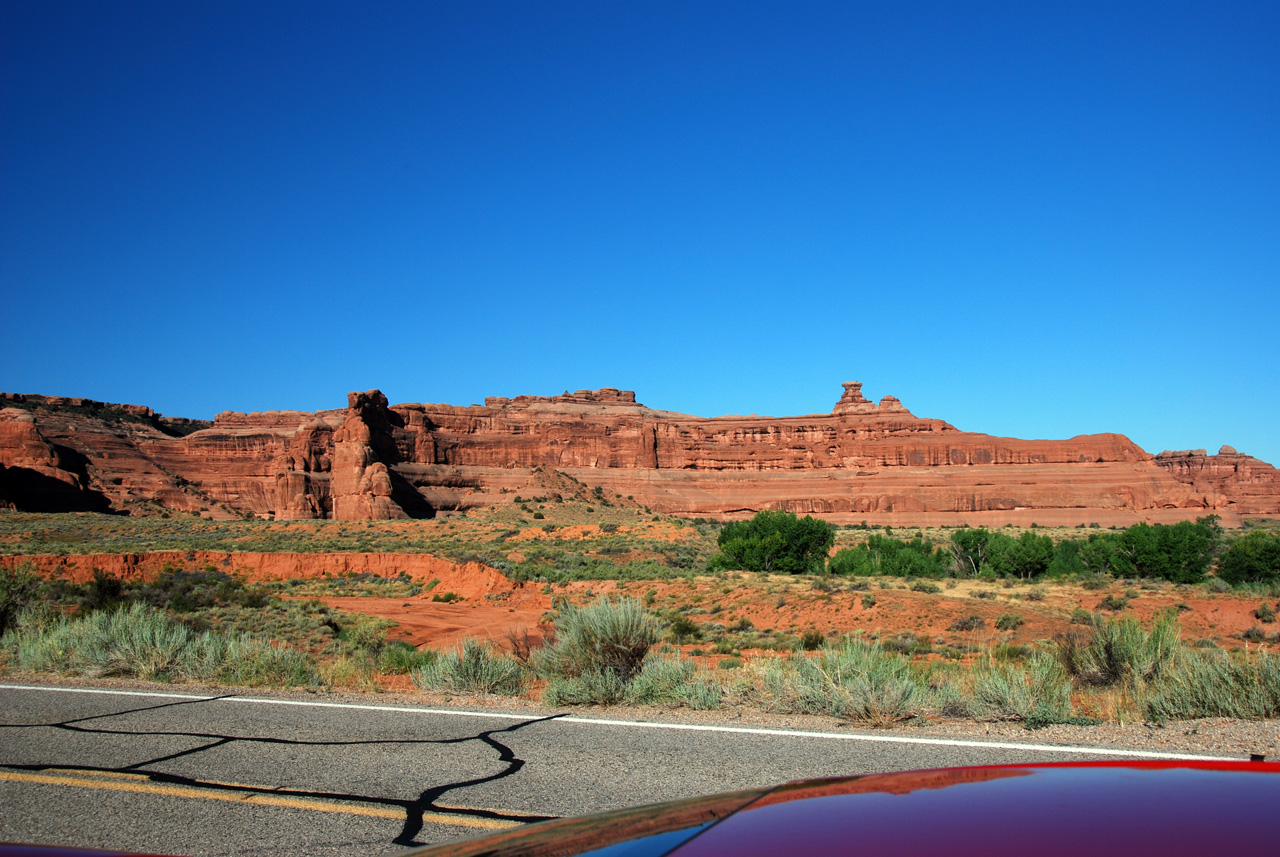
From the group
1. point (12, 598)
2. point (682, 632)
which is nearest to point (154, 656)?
point (12, 598)

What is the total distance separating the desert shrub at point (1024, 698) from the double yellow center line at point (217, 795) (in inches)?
192

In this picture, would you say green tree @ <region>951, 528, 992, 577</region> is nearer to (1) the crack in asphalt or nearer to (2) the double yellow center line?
(1) the crack in asphalt

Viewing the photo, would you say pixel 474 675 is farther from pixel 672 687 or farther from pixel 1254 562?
pixel 1254 562

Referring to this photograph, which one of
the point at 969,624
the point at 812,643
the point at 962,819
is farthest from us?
the point at 969,624

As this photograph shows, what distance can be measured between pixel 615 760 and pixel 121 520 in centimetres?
6479

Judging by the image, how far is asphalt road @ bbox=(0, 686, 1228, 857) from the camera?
15.1ft

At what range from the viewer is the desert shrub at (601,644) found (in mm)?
10125

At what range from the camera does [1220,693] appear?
7.42m

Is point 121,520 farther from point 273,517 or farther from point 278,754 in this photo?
point 278,754

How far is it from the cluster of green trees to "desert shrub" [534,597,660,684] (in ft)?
88.9

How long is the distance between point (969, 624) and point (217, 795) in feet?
59.6

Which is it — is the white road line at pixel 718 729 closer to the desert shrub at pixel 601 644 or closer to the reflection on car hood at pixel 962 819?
the desert shrub at pixel 601 644

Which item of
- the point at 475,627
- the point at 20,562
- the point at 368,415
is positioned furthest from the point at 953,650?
the point at 368,415

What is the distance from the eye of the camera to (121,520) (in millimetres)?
59594
